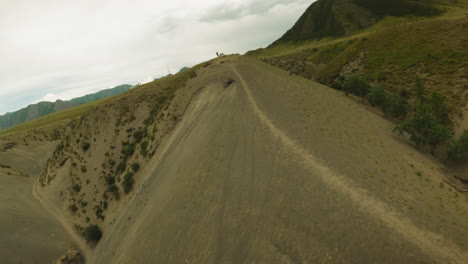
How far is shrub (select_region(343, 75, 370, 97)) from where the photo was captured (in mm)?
47438

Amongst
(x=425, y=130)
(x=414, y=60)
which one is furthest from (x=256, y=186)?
(x=414, y=60)

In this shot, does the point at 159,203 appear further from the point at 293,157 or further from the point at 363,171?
the point at 363,171

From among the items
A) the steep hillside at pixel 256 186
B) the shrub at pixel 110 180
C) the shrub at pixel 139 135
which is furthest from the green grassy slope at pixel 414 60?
the shrub at pixel 110 180

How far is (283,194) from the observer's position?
17484 millimetres

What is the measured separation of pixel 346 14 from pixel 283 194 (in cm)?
17244

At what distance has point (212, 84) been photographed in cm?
3862

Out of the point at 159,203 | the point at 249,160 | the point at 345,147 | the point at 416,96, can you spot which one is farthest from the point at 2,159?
the point at 416,96

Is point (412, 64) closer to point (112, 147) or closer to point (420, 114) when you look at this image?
point (420, 114)

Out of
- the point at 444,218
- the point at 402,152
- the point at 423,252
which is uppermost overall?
the point at 423,252

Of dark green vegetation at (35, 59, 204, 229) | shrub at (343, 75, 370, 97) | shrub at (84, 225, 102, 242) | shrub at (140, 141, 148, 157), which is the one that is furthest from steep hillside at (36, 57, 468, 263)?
shrub at (343, 75, 370, 97)

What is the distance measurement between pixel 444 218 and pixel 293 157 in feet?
34.3

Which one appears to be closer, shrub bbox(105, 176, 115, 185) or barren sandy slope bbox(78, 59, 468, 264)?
barren sandy slope bbox(78, 59, 468, 264)

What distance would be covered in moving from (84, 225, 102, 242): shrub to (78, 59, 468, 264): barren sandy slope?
145 cm

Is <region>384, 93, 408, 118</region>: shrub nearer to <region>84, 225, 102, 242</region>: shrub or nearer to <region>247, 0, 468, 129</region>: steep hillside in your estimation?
<region>247, 0, 468, 129</region>: steep hillside
